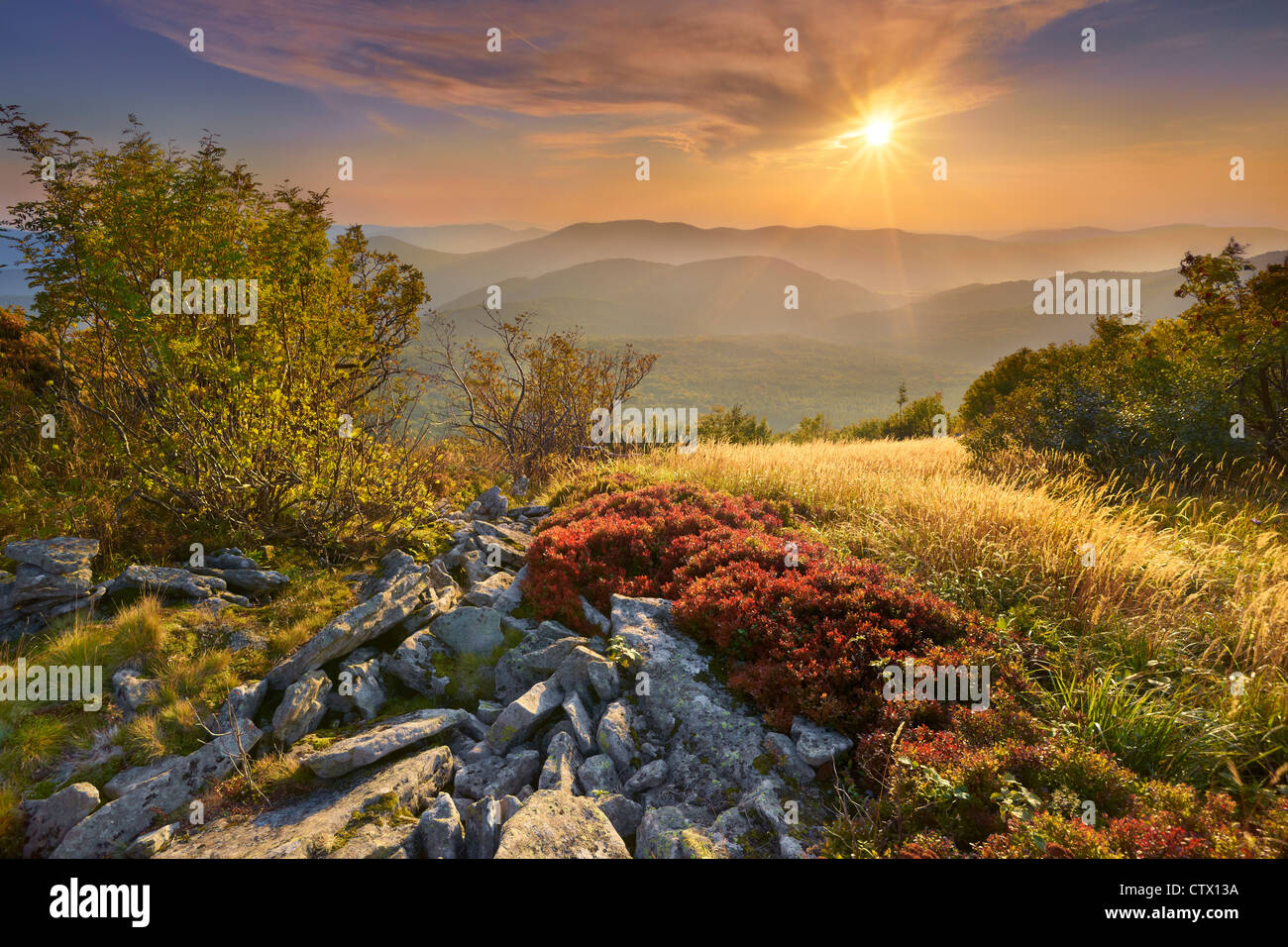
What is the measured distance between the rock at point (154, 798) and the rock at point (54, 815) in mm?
106

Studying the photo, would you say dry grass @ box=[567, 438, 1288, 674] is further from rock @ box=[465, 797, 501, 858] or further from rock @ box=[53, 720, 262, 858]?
rock @ box=[53, 720, 262, 858]

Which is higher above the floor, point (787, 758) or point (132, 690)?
point (132, 690)

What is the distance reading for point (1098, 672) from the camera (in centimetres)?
484

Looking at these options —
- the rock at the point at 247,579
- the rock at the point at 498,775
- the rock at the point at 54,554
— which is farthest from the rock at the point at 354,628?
the rock at the point at 54,554

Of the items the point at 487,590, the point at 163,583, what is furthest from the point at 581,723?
the point at 163,583

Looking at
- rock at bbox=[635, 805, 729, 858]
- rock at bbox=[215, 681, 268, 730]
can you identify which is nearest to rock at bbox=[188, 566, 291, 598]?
rock at bbox=[215, 681, 268, 730]

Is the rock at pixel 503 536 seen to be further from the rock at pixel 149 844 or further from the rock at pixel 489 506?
the rock at pixel 149 844

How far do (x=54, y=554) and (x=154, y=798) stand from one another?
4.07 meters

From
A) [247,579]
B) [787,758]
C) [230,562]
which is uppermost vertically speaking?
[230,562]

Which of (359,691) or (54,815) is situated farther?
(359,691)

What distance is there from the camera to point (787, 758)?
4.38 metres

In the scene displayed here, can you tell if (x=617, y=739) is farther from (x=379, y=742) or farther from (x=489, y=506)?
(x=489, y=506)

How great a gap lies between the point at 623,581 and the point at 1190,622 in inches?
235
